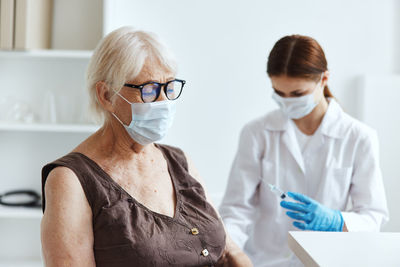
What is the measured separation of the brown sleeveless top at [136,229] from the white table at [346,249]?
1.01 ft

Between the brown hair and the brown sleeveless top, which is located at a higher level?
the brown hair

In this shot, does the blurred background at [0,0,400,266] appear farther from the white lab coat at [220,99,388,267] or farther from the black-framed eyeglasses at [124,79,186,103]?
the black-framed eyeglasses at [124,79,186,103]

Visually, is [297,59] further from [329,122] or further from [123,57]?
[123,57]

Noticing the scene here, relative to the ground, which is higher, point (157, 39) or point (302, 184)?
point (157, 39)

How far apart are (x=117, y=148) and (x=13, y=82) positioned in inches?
55.5

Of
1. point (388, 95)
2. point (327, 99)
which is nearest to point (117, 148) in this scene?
point (327, 99)

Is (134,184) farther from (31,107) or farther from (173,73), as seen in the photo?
(31,107)

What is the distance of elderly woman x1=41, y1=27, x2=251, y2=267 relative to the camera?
45.9 inches

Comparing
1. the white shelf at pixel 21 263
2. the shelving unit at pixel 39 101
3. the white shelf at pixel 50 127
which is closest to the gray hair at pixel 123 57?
the white shelf at pixel 50 127

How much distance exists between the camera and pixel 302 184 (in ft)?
5.95

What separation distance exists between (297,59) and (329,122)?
31cm

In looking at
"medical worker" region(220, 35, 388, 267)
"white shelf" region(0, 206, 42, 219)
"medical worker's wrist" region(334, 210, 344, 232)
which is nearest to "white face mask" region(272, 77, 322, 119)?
"medical worker" region(220, 35, 388, 267)

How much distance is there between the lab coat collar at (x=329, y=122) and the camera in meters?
1.81

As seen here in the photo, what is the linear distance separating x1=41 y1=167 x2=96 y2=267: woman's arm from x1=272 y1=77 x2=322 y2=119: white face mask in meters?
0.88
